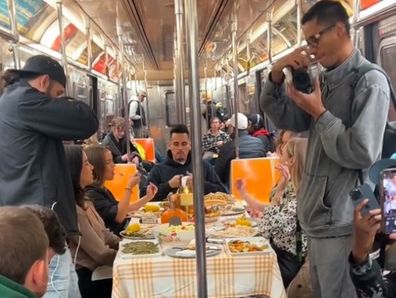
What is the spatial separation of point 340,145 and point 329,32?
17.4 inches

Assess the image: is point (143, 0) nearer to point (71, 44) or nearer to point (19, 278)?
point (71, 44)

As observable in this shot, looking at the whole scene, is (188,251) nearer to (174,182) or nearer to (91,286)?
(91,286)

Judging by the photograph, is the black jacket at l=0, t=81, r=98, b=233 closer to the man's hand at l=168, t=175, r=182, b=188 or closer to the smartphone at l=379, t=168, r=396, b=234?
the smartphone at l=379, t=168, r=396, b=234

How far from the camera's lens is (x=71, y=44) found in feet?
24.6

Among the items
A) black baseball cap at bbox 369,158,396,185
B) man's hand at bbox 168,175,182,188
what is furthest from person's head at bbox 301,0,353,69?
man's hand at bbox 168,175,182,188

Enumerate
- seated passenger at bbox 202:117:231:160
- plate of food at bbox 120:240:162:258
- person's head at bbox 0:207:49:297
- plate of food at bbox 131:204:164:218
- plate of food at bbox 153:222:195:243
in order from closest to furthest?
person's head at bbox 0:207:49:297 → plate of food at bbox 120:240:162:258 → plate of food at bbox 153:222:195:243 → plate of food at bbox 131:204:164:218 → seated passenger at bbox 202:117:231:160

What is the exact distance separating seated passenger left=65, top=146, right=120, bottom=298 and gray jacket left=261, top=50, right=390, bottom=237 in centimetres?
142

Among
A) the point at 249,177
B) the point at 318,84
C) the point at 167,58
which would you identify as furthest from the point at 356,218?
the point at 167,58

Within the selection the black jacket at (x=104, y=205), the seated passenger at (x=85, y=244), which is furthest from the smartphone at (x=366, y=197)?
the black jacket at (x=104, y=205)

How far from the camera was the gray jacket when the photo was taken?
200cm

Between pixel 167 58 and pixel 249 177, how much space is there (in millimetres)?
8775

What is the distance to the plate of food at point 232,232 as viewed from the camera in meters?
3.11

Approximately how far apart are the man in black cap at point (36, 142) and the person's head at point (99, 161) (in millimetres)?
1061

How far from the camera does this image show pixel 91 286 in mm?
3342
